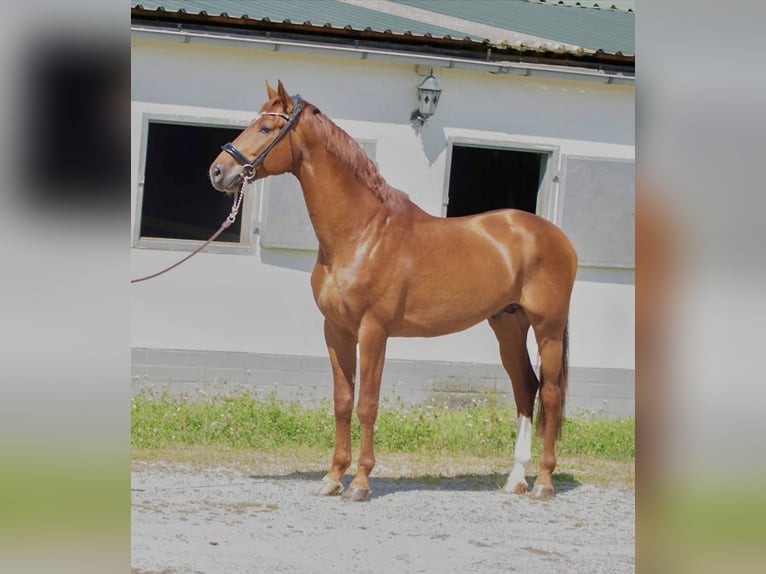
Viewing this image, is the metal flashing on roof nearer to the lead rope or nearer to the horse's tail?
the lead rope

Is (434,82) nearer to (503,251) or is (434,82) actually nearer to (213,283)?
(503,251)

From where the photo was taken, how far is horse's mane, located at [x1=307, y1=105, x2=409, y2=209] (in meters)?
4.80

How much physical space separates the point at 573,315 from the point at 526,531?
4.01 feet

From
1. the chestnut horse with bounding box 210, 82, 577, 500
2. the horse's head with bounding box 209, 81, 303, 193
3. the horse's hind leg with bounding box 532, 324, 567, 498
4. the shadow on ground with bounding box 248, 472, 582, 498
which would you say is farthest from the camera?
the horse's hind leg with bounding box 532, 324, 567, 498

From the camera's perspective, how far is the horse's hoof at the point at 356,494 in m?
4.91

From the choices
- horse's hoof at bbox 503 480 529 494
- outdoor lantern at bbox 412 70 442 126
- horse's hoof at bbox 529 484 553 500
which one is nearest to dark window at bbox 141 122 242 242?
outdoor lantern at bbox 412 70 442 126

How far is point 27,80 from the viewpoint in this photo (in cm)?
398

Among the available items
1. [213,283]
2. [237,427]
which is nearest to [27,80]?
[213,283]

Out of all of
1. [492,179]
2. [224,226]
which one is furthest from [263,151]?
[492,179]

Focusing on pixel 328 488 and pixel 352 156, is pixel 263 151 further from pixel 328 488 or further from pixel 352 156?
pixel 328 488

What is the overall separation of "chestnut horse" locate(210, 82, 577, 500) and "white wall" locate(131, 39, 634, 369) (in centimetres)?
36

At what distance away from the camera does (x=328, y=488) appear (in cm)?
496

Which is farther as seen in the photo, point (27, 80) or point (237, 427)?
point (237, 427)

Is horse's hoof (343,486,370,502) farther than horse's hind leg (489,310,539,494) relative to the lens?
No
